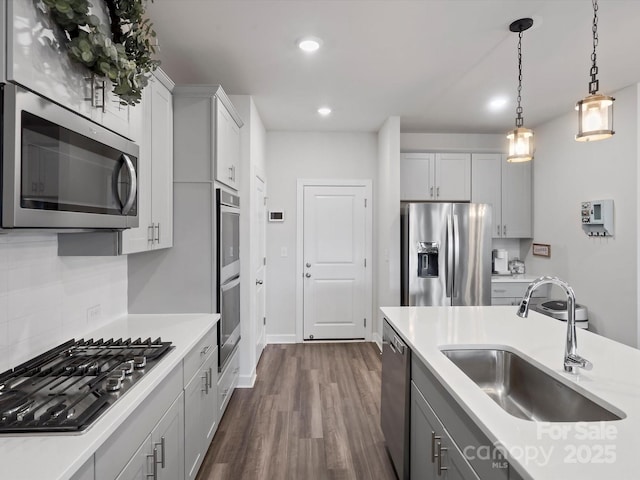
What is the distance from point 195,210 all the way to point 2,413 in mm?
1652

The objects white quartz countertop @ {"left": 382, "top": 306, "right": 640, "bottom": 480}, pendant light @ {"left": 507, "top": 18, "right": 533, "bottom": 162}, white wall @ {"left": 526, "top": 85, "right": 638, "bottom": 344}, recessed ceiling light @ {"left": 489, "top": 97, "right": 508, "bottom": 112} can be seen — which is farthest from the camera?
recessed ceiling light @ {"left": 489, "top": 97, "right": 508, "bottom": 112}

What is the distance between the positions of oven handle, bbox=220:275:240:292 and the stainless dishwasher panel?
1.15 meters

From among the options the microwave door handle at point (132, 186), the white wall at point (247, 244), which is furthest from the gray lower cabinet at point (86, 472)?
the white wall at point (247, 244)

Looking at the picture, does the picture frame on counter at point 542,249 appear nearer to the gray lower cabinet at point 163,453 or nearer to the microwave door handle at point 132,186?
the gray lower cabinet at point 163,453

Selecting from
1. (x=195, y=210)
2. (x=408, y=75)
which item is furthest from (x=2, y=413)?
(x=408, y=75)

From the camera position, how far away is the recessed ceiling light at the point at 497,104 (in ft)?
11.9

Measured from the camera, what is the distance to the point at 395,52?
262 cm

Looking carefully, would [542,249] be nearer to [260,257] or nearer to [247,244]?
[260,257]

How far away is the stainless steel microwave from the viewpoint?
3.22 ft

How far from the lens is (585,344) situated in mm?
1697

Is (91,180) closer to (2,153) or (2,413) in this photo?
(2,153)

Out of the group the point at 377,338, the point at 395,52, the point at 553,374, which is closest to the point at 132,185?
the point at 553,374

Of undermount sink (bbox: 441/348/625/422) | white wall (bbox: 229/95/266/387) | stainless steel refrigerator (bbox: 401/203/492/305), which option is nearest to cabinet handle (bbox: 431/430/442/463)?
undermount sink (bbox: 441/348/625/422)

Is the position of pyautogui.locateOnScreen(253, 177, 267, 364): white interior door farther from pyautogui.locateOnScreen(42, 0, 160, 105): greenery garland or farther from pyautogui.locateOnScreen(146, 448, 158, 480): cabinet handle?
pyautogui.locateOnScreen(146, 448, 158, 480): cabinet handle
